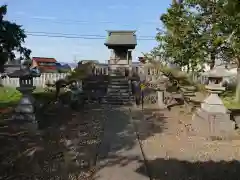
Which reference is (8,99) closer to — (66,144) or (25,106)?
(25,106)

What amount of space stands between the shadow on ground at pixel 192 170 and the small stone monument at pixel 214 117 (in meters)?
2.87

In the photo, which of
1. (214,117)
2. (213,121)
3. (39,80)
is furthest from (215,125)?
(39,80)

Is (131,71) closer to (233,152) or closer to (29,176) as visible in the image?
(233,152)

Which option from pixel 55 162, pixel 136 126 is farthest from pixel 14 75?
pixel 136 126

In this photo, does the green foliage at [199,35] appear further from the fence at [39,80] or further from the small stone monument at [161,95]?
the fence at [39,80]

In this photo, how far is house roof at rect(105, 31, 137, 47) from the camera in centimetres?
2038

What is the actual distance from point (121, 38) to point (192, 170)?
16.6 metres

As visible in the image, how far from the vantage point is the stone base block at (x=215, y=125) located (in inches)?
353

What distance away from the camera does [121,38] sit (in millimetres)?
21219

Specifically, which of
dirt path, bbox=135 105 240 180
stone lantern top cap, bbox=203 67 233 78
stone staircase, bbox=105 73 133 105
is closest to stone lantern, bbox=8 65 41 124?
dirt path, bbox=135 105 240 180

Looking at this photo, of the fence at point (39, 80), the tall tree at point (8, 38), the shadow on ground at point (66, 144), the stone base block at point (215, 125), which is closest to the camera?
the shadow on ground at point (66, 144)

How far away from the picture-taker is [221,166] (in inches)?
236

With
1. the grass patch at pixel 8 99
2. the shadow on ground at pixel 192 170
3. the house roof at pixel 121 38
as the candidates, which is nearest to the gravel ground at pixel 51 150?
the shadow on ground at pixel 192 170

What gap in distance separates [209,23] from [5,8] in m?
11.4
